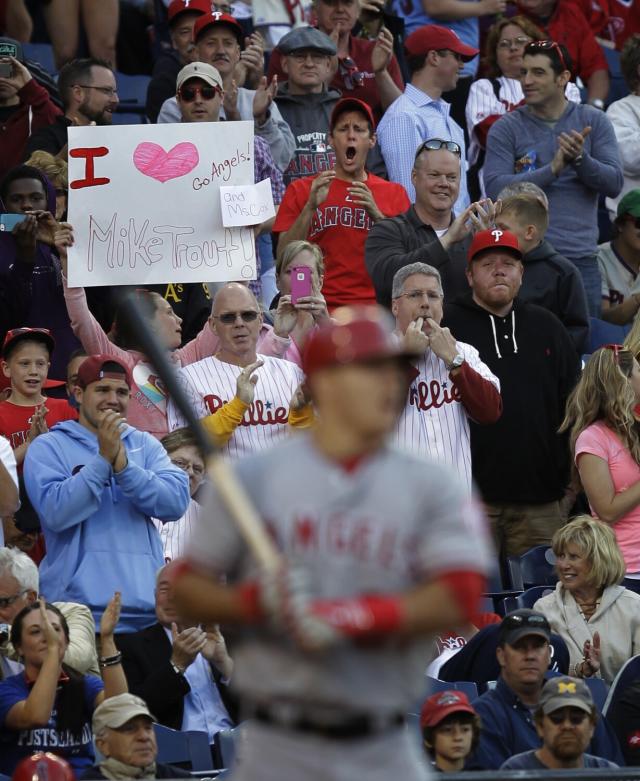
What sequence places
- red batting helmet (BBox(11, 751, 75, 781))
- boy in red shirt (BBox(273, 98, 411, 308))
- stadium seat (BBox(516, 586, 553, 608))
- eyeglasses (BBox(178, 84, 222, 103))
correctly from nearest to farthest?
red batting helmet (BBox(11, 751, 75, 781)) < stadium seat (BBox(516, 586, 553, 608)) < boy in red shirt (BBox(273, 98, 411, 308)) < eyeglasses (BBox(178, 84, 222, 103))

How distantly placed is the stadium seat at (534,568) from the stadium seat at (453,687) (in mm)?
1377

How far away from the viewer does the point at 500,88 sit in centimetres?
1241

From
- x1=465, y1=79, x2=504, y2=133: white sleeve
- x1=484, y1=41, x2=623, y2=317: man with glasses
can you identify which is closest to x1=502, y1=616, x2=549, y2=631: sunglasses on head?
x1=484, y1=41, x2=623, y2=317: man with glasses

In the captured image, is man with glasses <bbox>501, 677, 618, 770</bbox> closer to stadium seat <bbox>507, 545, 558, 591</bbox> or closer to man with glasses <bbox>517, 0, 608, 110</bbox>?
stadium seat <bbox>507, 545, 558, 591</bbox>

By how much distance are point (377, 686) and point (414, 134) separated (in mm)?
7895

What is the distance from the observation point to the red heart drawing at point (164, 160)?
934 centimetres

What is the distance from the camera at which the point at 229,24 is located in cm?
1091

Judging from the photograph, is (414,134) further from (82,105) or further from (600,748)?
(600,748)

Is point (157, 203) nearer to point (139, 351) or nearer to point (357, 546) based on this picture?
point (139, 351)

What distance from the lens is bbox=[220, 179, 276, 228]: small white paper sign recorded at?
365 inches

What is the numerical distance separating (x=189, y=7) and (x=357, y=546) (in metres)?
8.70

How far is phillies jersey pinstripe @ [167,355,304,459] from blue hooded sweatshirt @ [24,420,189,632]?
0.89 meters

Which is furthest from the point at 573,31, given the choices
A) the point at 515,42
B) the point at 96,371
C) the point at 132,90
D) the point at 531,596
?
the point at 96,371

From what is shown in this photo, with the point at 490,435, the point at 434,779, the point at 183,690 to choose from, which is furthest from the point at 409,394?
the point at 434,779
